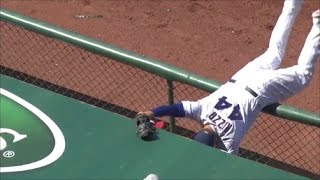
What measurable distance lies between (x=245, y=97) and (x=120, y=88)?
208 centimetres

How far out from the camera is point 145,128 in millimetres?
5074

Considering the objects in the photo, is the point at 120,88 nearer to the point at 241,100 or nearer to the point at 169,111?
the point at 169,111

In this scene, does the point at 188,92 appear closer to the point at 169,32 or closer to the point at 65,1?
the point at 169,32

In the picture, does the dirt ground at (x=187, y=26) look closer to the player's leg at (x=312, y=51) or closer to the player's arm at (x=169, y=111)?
the player's leg at (x=312, y=51)

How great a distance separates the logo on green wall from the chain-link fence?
1991 mm

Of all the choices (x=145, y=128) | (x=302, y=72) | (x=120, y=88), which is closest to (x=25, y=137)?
(x=145, y=128)

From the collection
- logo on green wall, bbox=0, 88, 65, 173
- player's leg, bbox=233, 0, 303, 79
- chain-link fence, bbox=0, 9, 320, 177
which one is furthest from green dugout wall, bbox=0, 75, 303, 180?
chain-link fence, bbox=0, 9, 320, 177

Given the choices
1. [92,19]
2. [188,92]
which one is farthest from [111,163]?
[92,19]

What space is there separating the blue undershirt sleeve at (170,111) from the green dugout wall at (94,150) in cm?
51

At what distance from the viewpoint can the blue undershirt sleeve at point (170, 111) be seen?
18.8ft

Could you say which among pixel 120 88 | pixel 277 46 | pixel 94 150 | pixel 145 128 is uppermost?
pixel 277 46

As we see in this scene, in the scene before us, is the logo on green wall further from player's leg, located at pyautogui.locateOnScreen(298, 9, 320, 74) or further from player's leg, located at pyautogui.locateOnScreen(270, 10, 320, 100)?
player's leg, located at pyautogui.locateOnScreen(298, 9, 320, 74)

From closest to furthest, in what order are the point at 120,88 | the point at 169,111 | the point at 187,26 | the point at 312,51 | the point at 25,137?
the point at 25,137 → the point at 169,111 → the point at 312,51 → the point at 120,88 → the point at 187,26

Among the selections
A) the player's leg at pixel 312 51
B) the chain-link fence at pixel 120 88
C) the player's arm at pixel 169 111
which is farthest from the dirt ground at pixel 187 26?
the player's arm at pixel 169 111
